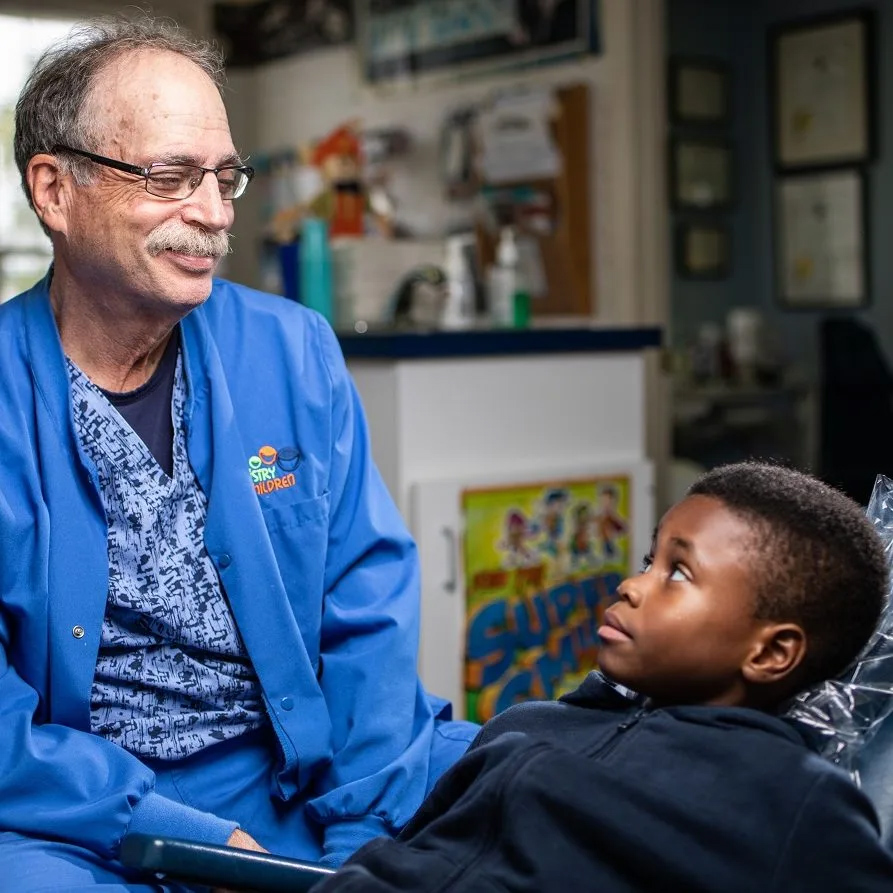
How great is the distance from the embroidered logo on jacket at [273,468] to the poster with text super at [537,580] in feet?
3.96

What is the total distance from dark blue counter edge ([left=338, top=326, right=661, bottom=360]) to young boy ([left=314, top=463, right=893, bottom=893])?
1.56 metres

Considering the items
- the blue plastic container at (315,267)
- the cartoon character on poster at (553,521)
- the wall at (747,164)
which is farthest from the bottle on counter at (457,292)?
the wall at (747,164)

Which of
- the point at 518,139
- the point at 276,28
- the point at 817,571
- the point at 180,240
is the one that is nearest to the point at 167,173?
the point at 180,240

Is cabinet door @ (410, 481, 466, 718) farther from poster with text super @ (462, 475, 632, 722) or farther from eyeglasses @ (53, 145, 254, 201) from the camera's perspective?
eyeglasses @ (53, 145, 254, 201)

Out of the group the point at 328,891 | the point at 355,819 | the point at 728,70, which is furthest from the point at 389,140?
the point at 328,891

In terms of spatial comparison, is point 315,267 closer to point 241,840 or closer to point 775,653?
point 241,840

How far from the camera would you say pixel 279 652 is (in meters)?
1.60

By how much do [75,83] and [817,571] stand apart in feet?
3.48

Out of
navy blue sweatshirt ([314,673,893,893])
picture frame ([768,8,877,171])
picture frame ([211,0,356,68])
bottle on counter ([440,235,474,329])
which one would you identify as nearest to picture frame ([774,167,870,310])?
picture frame ([768,8,877,171])

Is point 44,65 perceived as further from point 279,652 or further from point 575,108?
point 575,108

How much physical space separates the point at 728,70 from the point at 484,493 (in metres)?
4.97

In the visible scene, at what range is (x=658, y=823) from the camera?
1061 mm

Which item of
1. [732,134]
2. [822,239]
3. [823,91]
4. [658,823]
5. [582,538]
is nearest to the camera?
[658,823]

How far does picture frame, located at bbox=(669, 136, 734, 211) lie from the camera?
684cm
